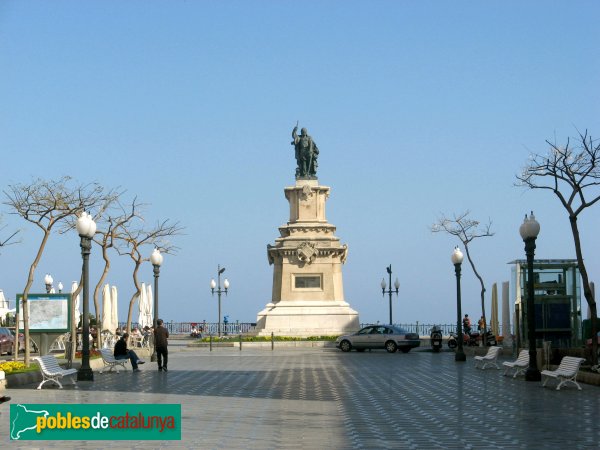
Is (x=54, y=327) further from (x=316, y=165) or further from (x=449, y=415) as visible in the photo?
(x=316, y=165)

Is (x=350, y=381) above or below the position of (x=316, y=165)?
below

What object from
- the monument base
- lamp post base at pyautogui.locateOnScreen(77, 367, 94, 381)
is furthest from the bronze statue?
lamp post base at pyautogui.locateOnScreen(77, 367, 94, 381)

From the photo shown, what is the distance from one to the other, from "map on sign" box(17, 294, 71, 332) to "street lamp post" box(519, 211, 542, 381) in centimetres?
1293

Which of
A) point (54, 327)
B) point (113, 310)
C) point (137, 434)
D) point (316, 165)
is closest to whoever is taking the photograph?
point (137, 434)

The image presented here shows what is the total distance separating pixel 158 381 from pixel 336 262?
33.5 m

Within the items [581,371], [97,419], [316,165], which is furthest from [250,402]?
[316,165]

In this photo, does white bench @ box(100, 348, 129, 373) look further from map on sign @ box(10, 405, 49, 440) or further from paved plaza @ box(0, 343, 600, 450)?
map on sign @ box(10, 405, 49, 440)

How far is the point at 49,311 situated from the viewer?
31.1 m

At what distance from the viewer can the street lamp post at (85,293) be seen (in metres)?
27.4

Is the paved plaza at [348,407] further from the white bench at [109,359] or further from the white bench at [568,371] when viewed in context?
the white bench at [109,359]

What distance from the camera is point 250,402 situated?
20547 millimetres

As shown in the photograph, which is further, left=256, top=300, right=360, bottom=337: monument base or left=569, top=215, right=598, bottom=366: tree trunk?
left=256, top=300, right=360, bottom=337: monument base

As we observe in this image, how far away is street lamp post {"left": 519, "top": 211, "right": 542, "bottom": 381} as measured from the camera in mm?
26172

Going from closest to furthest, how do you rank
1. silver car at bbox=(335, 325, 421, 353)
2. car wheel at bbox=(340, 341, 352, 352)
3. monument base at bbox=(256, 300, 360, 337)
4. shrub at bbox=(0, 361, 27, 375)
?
shrub at bbox=(0, 361, 27, 375) < silver car at bbox=(335, 325, 421, 353) < car wheel at bbox=(340, 341, 352, 352) < monument base at bbox=(256, 300, 360, 337)
